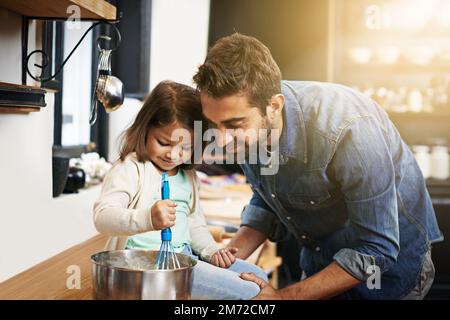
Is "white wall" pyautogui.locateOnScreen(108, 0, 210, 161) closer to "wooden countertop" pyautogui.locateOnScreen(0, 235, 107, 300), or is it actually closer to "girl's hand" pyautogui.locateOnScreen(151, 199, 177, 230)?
"wooden countertop" pyautogui.locateOnScreen(0, 235, 107, 300)

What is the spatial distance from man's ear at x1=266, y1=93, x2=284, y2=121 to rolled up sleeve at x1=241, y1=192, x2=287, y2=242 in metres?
0.28

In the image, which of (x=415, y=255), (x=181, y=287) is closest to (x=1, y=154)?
(x=181, y=287)

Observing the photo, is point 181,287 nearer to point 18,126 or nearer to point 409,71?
point 18,126

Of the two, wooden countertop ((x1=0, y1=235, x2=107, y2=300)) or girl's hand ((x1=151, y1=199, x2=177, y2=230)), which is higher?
girl's hand ((x1=151, y1=199, x2=177, y2=230))

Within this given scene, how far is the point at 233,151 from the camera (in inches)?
38.1

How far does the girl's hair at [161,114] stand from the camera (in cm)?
94

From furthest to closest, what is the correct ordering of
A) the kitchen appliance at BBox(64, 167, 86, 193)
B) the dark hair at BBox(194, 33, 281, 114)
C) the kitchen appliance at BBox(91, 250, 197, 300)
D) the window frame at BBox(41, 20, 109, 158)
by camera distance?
1. the kitchen appliance at BBox(64, 167, 86, 193)
2. the window frame at BBox(41, 20, 109, 158)
3. the dark hair at BBox(194, 33, 281, 114)
4. the kitchen appliance at BBox(91, 250, 197, 300)

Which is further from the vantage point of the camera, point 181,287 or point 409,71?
point 409,71

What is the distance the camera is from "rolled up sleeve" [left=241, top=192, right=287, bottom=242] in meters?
1.21

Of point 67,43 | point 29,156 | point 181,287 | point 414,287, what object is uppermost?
point 67,43

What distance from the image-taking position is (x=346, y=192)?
1014mm

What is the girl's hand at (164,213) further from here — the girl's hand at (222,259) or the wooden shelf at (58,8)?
the wooden shelf at (58,8)

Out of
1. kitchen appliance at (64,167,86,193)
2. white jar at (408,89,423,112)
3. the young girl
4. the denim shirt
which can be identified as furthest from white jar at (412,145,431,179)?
the young girl

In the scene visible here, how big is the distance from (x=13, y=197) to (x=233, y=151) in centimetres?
39
